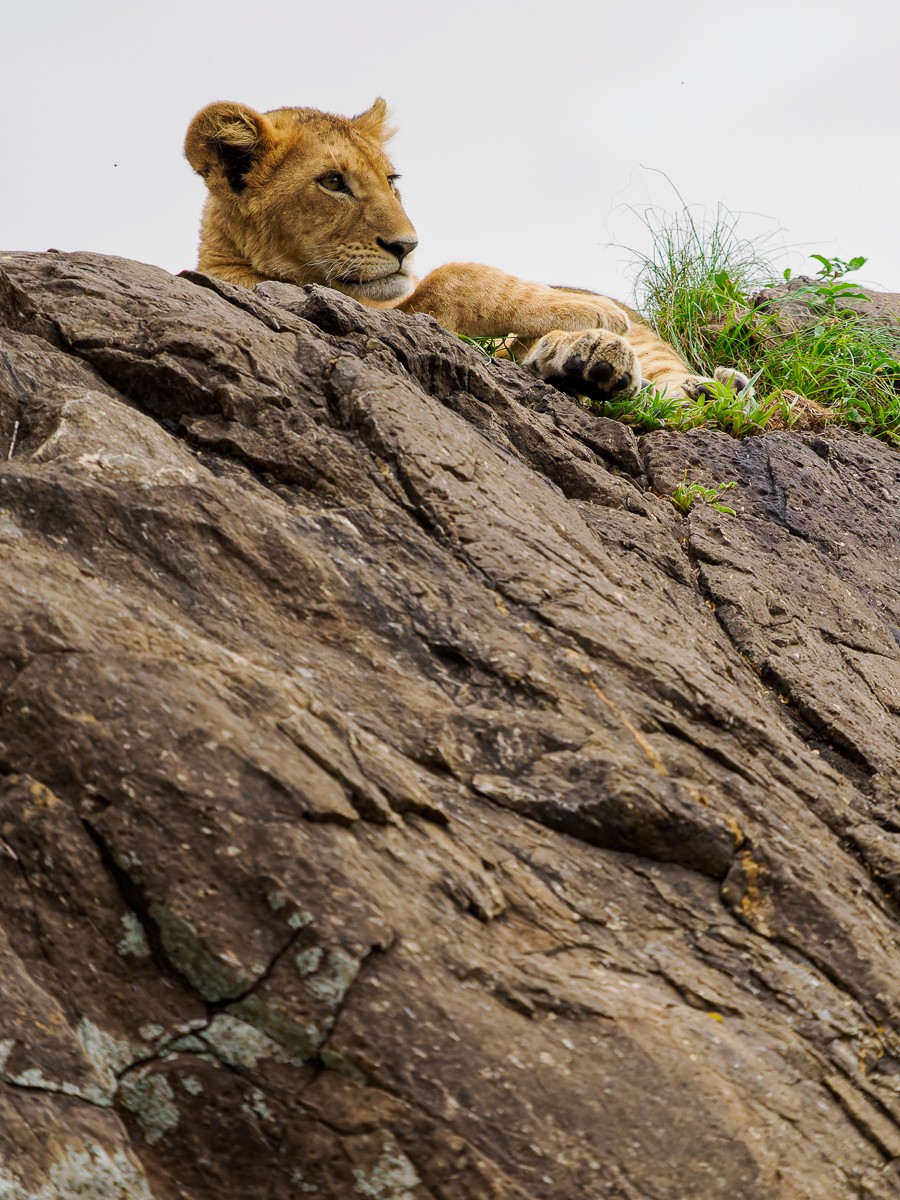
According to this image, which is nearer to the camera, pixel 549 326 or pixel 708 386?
pixel 549 326

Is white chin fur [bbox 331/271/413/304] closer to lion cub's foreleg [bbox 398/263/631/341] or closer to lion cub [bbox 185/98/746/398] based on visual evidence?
lion cub [bbox 185/98/746/398]

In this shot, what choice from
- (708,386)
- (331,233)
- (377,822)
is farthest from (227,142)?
(377,822)

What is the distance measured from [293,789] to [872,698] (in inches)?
88.0

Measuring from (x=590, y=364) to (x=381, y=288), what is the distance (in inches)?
50.4

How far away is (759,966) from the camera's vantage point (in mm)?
2590

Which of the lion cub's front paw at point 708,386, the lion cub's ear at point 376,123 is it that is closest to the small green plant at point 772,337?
the lion cub's front paw at point 708,386

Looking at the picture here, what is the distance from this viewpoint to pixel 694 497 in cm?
451

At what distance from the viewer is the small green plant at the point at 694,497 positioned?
4473 mm

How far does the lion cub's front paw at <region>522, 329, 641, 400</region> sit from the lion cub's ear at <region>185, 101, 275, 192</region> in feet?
5.98

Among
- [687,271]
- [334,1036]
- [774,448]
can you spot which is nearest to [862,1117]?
[334,1036]

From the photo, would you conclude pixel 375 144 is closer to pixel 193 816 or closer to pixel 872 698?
pixel 872 698

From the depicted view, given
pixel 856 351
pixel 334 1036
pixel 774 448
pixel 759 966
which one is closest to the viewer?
pixel 334 1036

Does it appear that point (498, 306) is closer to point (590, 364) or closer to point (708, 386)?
point (590, 364)

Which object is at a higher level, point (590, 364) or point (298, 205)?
point (298, 205)
